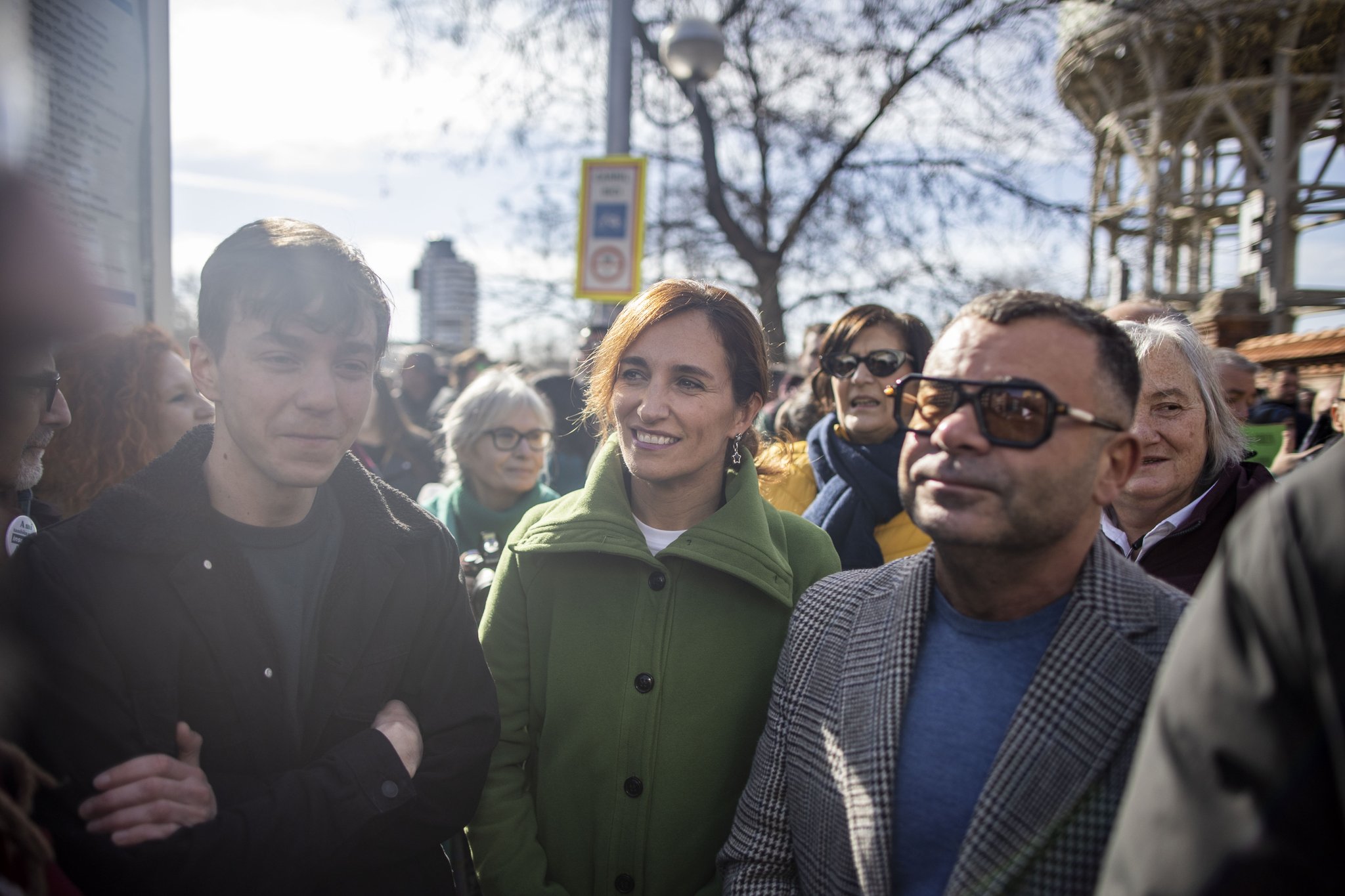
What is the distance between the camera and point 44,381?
1.61 m

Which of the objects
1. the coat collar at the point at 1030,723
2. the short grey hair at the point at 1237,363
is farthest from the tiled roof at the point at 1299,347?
the coat collar at the point at 1030,723

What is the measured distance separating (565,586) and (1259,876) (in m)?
1.68

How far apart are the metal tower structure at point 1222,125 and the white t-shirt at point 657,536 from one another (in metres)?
15.7

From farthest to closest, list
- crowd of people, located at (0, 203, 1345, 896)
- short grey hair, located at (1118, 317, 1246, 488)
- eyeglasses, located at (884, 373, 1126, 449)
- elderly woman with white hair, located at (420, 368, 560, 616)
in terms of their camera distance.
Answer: elderly woman with white hair, located at (420, 368, 560, 616) < short grey hair, located at (1118, 317, 1246, 488) < eyeglasses, located at (884, 373, 1126, 449) < crowd of people, located at (0, 203, 1345, 896)

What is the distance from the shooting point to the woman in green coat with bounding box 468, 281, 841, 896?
6.95ft

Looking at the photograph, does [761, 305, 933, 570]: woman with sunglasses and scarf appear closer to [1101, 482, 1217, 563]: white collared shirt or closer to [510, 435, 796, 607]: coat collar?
[1101, 482, 1217, 563]: white collared shirt

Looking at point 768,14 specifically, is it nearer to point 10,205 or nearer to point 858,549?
point 858,549

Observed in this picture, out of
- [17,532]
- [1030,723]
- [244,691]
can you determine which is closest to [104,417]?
[17,532]

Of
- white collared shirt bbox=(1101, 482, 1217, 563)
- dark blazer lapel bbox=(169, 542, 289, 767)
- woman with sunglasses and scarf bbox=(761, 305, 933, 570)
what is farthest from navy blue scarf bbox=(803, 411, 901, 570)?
dark blazer lapel bbox=(169, 542, 289, 767)

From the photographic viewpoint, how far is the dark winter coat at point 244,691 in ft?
4.75

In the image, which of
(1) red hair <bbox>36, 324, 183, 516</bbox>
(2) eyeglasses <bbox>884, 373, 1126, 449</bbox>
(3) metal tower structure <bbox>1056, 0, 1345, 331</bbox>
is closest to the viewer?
(2) eyeglasses <bbox>884, 373, 1126, 449</bbox>

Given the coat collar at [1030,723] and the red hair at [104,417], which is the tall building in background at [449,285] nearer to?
the red hair at [104,417]

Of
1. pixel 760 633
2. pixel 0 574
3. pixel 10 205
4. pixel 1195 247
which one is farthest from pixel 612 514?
pixel 1195 247

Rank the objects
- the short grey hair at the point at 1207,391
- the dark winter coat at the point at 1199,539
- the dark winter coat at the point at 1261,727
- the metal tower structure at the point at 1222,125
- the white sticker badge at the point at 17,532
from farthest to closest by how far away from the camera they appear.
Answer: the metal tower structure at the point at 1222,125 < the short grey hair at the point at 1207,391 < the dark winter coat at the point at 1199,539 < the white sticker badge at the point at 17,532 < the dark winter coat at the point at 1261,727
